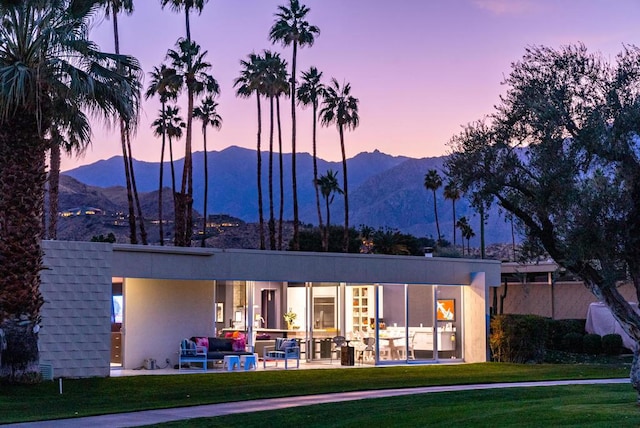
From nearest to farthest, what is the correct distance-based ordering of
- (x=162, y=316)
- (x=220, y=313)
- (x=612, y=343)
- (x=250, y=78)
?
(x=162, y=316), (x=220, y=313), (x=612, y=343), (x=250, y=78)

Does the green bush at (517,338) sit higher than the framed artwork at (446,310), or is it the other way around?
the framed artwork at (446,310)

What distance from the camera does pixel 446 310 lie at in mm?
28141

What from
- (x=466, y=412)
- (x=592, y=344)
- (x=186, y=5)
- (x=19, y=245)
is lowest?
(x=592, y=344)

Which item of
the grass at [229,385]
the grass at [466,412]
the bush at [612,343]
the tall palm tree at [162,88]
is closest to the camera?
the grass at [466,412]

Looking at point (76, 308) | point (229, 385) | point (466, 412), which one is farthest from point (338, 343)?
point (466, 412)

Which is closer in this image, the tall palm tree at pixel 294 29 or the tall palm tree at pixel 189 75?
the tall palm tree at pixel 189 75

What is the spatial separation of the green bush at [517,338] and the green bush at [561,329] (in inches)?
220

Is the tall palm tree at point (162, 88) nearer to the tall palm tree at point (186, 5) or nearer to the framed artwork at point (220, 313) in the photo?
the tall palm tree at point (186, 5)

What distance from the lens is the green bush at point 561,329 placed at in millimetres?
34594

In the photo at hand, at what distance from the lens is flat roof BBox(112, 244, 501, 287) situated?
860 inches

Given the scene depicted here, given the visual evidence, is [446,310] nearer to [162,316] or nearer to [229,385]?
[162,316]

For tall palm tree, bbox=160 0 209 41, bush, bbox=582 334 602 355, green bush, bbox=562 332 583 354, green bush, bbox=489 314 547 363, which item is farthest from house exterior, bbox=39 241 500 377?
tall palm tree, bbox=160 0 209 41

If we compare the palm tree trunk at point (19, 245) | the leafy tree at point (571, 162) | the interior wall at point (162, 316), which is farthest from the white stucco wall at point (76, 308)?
the leafy tree at point (571, 162)

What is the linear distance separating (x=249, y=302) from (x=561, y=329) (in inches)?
620
